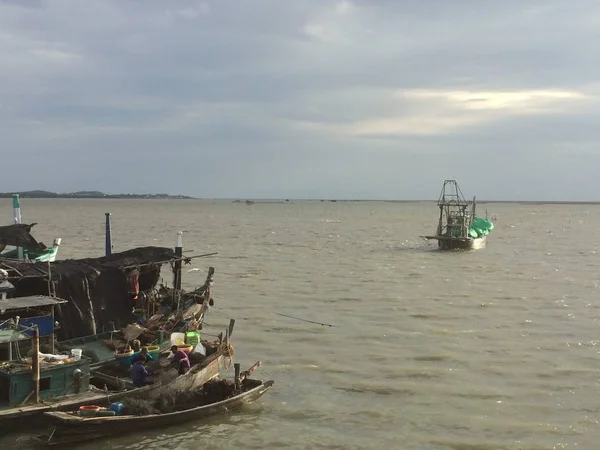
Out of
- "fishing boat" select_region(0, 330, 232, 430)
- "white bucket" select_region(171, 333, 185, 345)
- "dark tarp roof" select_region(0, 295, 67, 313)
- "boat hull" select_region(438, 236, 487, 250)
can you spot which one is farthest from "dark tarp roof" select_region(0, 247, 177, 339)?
"boat hull" select_region(438, 236, 487, 250)

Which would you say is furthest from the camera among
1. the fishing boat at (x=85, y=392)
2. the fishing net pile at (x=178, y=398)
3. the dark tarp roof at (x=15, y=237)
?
the dark tarp roof at (x=15, y=237)

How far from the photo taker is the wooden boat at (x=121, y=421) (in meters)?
10.8

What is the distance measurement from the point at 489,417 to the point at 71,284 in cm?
1074

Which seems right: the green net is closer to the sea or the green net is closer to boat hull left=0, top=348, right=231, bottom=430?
the sea

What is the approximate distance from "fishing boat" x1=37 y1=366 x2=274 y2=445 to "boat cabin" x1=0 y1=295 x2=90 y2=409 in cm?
79

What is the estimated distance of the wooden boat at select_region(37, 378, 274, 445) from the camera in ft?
35.6

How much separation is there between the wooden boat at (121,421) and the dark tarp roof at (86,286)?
13.9 feet

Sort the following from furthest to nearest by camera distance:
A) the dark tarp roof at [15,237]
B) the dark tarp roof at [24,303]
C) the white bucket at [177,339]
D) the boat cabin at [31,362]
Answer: the dark tarp roof at [15,237]
the white bucket at [177,339]
the dark tarp roof at [24,303]
the boat cabin at [31,362]

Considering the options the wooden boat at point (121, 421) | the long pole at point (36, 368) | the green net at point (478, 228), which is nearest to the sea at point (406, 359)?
the wooden boat at point (121, 421)

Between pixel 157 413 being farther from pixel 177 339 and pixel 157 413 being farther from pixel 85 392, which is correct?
pixel 177 339

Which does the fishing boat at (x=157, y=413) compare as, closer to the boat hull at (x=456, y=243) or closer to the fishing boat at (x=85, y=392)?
the fishing boat at (x=85, y=392)

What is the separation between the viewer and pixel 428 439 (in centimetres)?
1198

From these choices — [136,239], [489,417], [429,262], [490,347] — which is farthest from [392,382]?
[136,239]

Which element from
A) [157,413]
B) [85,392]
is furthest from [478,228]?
[85,392]
